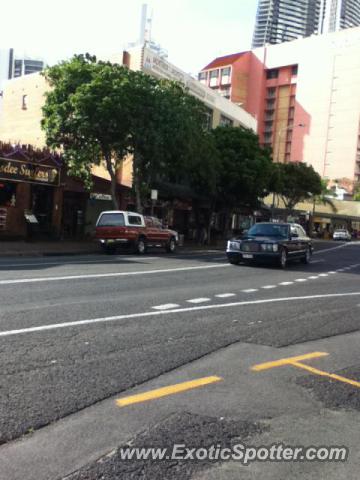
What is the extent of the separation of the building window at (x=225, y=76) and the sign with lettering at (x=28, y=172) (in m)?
96.5

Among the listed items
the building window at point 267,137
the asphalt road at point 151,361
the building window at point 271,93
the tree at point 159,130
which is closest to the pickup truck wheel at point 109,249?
the tree at point 159,130

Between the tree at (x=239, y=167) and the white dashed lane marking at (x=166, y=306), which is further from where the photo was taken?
the tree at (x=239, y=167)

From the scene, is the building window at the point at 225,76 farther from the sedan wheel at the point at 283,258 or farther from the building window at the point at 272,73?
the sedan wheel at the point at 283,258

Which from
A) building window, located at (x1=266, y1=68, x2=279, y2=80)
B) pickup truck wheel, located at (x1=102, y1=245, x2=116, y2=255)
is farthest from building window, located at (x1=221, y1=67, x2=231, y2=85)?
pickup truck wheel, located at (x1=102, y1=245, x2=116, y2=255)

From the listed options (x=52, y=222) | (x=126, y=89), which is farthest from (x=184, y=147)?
(x=52, y=222)

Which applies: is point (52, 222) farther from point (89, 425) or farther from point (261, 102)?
point (261, 102)

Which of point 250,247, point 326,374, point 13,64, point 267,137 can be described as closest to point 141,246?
point 250,247

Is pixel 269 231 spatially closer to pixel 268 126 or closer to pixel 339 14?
pixel 268 126

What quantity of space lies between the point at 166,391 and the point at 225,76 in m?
121

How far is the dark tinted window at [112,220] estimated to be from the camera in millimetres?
23016

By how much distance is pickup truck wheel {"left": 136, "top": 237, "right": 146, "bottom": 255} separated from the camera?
23234 millimetres

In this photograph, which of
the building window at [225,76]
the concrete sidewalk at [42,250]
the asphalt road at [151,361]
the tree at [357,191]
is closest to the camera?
the asphalt road at [151,361]

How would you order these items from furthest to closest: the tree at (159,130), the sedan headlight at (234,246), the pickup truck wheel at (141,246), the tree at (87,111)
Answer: the tree at (159,130) → the tree at (87,111) → the pickup truck wheel at (141,246) → the sedan headlight at (234,246)

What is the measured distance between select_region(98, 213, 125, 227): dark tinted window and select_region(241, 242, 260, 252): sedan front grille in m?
6.15
